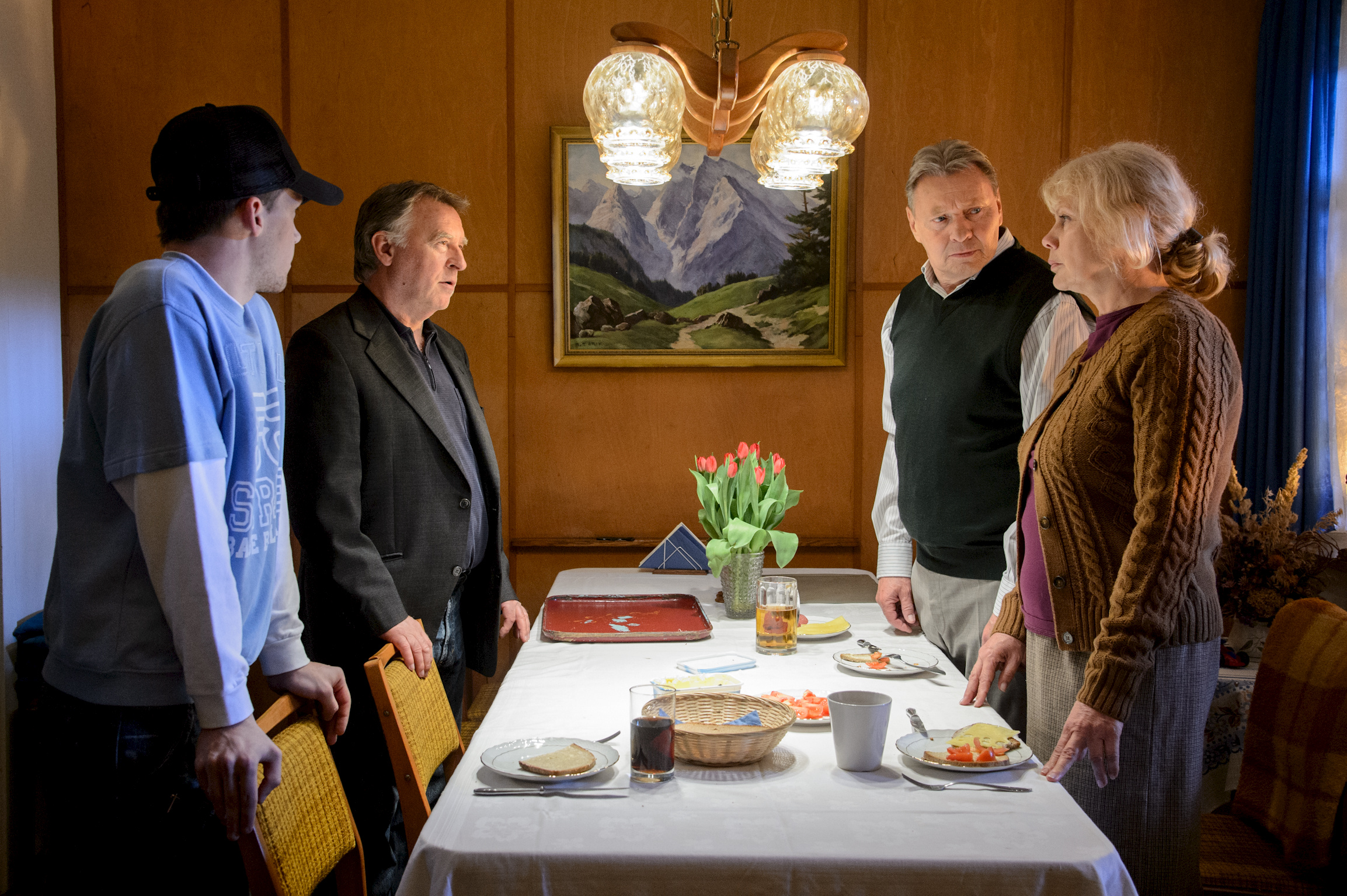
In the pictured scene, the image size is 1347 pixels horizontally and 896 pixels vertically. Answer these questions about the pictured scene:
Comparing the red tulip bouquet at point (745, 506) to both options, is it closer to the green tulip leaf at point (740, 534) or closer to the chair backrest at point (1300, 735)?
the green tulip leaf at point (740, 534)

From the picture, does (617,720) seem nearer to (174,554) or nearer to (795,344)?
(174,554)

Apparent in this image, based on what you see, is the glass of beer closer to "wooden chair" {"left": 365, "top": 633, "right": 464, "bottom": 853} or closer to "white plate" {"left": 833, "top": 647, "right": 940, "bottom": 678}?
"white plate" {"left": 833, "top": 647, "right": 940, "bottom": 678}

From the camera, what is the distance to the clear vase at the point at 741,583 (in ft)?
8.26

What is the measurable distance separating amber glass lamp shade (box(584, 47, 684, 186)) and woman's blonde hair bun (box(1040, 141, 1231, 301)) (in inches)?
33.3

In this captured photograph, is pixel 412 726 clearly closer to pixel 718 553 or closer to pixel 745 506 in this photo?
pixel 718 553

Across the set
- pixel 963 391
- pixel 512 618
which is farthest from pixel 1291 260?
pixel 512 618

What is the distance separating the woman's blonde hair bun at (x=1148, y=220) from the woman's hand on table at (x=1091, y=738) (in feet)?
2.42

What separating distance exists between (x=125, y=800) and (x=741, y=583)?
148 centimetres

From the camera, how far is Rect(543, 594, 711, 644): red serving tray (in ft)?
7.56

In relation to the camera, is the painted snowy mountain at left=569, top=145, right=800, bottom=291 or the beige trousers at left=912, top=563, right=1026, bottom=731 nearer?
the beige trousers at left=912, top=563, right=1026, bottom=731

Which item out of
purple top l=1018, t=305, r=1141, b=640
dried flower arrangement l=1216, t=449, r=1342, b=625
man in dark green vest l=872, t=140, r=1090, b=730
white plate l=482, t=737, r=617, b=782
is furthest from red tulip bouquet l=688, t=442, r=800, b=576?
dried flower arrangement l=1216, t=449, r=1342, b=625

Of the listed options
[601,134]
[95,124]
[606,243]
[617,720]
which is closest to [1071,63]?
[606,243]

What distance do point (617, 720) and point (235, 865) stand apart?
0.65 metres

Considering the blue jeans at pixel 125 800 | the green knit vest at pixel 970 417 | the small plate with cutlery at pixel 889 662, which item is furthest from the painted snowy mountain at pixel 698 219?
the blue jeans at pixel 125 800
